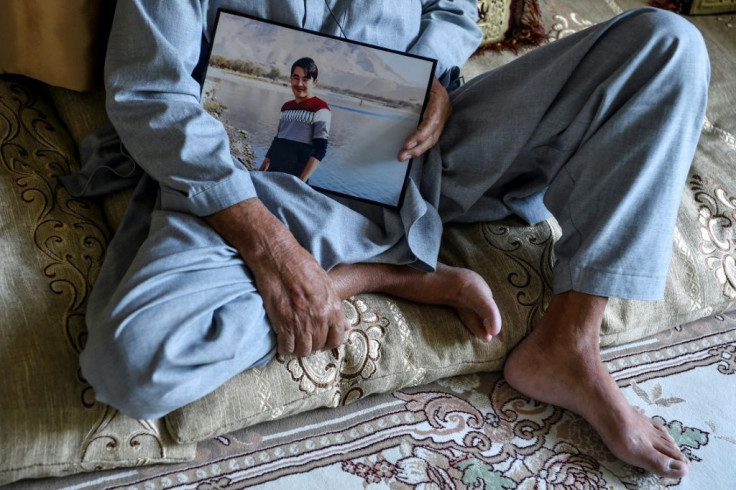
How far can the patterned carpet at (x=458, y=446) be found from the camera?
1168mm

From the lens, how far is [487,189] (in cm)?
141

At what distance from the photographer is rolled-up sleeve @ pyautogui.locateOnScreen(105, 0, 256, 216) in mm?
1176

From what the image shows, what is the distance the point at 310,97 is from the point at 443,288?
0.37 metres

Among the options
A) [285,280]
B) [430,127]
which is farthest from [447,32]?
[285,280]

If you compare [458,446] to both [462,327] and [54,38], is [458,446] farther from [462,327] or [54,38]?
[54,38]

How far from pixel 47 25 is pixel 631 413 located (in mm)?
1122

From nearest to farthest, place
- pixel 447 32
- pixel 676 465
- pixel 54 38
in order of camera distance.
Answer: pixel 676 465
pixel 54 38
pixel 447 32

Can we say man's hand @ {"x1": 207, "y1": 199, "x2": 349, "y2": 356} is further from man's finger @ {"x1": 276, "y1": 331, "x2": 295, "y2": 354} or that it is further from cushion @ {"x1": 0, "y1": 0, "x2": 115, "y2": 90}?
cushion @ {"x1": 0, "y1": 0, "x2": 115, "y2": 90}

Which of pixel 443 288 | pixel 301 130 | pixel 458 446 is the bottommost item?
pixel 458 446

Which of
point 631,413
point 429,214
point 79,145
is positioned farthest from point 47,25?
point 631,413

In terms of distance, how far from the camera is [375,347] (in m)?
1.27

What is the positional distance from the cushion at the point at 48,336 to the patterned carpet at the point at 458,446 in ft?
0.18

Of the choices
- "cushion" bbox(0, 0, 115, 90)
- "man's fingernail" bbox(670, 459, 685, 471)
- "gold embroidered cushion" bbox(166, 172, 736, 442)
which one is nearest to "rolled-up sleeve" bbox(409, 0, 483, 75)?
"gold embroidered cushion" bbox(166, 172, 736, 442)

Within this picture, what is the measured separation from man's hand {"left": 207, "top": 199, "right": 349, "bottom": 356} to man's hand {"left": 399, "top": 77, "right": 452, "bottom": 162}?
0.24 m
